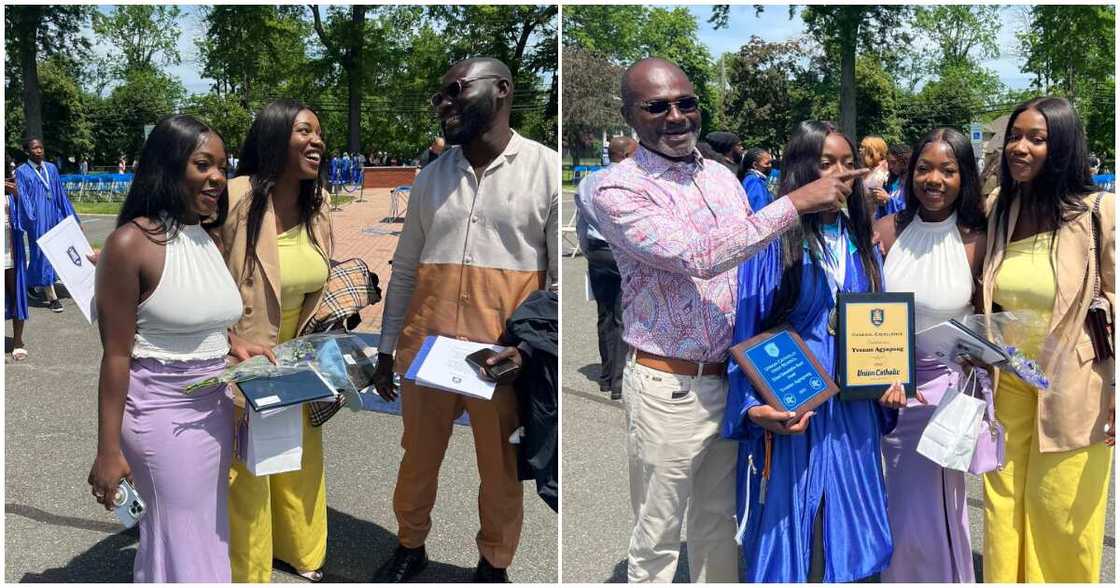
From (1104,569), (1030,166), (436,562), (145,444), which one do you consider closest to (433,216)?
(145,444)

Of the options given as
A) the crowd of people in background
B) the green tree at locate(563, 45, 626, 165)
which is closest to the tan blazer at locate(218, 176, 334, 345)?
the crowd of people in background

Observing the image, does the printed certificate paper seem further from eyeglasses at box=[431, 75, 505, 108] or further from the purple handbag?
the purple handbag

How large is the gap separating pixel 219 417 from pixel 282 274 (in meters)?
0.65

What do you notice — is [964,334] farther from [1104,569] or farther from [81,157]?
[81,157]

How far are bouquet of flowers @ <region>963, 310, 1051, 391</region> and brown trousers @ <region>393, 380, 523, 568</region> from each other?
65.9 inches

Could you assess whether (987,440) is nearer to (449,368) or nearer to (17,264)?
(449,368)

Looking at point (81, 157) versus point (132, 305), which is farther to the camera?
point (81, 157)

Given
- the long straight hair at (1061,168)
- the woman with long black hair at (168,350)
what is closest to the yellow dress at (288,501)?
the woman with long black hair at (168,350)

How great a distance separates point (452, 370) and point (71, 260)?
1.38m

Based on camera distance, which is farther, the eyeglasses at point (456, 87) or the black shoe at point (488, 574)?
the black shoe at point (488, 574)

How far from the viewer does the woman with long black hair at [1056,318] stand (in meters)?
3.08

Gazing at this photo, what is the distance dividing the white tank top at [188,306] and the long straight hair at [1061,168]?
2719 mm

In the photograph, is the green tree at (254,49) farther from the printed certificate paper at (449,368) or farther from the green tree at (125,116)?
the printed certificate paper at (449,368)

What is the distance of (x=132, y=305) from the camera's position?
8.85 ft
